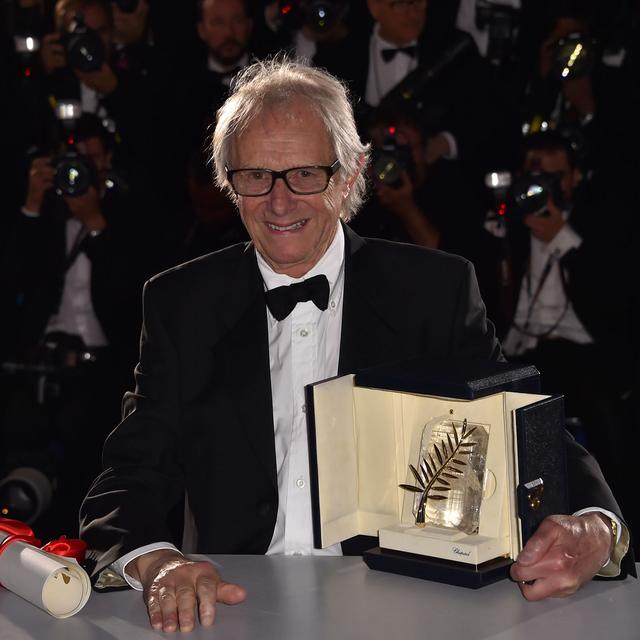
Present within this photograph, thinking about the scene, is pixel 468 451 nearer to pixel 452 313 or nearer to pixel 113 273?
pixel 452 313

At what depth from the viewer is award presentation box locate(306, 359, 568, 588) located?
1.55 m

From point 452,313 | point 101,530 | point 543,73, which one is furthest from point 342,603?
point 543,73

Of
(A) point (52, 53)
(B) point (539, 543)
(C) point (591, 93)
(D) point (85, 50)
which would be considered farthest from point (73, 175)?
(B) point (539, 543)

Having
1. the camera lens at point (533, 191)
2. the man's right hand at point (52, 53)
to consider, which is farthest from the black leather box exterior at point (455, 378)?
the man's right hand at point (52, 53)

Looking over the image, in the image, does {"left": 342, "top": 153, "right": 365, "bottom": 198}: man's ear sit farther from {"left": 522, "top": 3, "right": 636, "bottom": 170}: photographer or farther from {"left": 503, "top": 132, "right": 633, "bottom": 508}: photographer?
{"left": 522, "top": 3, "right": 636, "bottom": 170}: photographer

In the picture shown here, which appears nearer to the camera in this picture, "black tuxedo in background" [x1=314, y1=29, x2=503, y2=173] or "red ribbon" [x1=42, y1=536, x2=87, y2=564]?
"red ribbon" [x1=42, y1=536, x2=87, y2=564]

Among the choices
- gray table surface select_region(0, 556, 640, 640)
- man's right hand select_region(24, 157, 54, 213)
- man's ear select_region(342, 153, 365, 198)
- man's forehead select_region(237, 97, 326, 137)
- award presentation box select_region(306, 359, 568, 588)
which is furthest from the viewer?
man's right hand select_region(24, 157, 54, 213)

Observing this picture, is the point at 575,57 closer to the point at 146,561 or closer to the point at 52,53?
the point at 52,53

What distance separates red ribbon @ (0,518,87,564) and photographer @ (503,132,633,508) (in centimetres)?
235

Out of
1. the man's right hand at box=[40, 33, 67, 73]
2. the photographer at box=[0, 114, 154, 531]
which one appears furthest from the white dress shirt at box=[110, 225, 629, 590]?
the man's right hand at box=[40, 33, 67, 73]

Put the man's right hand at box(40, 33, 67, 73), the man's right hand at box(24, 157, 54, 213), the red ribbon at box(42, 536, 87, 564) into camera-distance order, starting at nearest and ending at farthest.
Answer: the red ribbon at box(42, 536, 87, 564) → the man's right hand at box(24, 157, 54, 213) → the man's right hand at box(40, 33, 67, 73)

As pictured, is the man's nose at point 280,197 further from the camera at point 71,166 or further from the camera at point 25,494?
the camera at point 71,166

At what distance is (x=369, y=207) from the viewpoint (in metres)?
4.14

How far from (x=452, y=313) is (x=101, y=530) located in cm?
65
